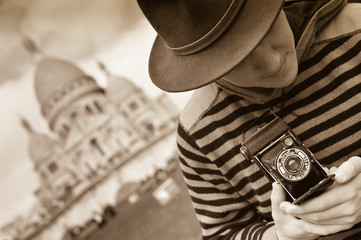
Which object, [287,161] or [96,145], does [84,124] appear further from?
[287,161]

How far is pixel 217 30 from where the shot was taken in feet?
3.22

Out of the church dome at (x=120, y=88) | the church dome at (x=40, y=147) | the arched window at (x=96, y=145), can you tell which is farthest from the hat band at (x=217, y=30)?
the church dome at (x=40, y=147)

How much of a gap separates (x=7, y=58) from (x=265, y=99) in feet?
44.3

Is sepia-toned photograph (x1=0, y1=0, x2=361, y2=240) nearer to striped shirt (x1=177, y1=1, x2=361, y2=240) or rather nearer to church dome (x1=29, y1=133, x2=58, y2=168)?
striped shirt (x1=177, y1=1, x2=361, y2=240)

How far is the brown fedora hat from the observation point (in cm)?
95

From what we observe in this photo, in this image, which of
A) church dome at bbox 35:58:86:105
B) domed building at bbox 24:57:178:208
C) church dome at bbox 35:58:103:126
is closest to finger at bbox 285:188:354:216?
domed building at bbox 24:57:178:208

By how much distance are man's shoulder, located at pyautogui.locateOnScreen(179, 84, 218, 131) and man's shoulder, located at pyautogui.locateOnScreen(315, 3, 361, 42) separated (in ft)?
1.30

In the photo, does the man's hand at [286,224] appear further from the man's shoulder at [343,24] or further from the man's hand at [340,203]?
the man's shoulder at [343,24]

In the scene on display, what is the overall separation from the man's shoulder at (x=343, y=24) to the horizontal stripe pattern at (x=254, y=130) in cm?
2

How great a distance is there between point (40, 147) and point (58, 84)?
5.11m

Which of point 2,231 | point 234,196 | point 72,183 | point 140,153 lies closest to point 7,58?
point 2,231

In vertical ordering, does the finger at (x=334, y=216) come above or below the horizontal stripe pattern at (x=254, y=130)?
below

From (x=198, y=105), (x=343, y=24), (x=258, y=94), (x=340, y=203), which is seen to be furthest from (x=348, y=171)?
(x=198, y=105)

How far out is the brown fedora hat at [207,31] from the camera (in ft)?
3.12
